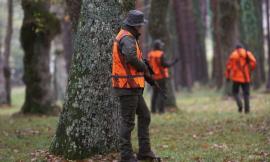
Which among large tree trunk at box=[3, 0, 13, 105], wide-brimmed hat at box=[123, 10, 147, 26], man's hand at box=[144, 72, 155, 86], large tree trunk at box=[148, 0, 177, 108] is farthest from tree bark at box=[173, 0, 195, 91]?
wide-brimmed hat at box=[123, 10, 147, 26]

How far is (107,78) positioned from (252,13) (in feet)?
71.3

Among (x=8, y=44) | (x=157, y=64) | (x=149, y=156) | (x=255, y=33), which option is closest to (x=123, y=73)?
(x=149, y=156)

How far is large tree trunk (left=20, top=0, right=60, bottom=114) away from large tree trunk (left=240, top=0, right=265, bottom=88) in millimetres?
12671

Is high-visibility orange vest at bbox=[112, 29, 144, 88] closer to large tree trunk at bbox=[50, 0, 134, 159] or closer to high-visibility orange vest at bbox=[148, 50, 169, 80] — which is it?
large tree trunk at bbox=[50, 0, 134, 159]

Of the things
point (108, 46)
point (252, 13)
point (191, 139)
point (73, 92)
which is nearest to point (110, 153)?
point (73, 92)

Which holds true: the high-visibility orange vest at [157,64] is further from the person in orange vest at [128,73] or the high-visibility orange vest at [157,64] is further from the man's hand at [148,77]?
the person in orange vest at [128,73]

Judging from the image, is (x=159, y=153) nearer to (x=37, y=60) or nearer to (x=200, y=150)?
(x=200, y=150)

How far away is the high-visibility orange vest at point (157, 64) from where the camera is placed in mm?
19184

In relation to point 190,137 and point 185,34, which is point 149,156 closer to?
point 190,137

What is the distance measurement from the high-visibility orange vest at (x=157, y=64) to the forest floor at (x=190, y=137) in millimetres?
1334

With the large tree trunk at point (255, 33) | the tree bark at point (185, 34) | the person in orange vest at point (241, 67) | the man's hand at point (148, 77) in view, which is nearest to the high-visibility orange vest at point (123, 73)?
the man's hand at point (148, 77)

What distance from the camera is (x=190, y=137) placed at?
13711 millimetres

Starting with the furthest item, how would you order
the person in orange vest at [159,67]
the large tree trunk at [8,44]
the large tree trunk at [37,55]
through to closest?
the large tree trunk at [8,44] < the large tree trunk at [37,55] < the person in orange vest at [159,67]

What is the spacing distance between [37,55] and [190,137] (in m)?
8.13
